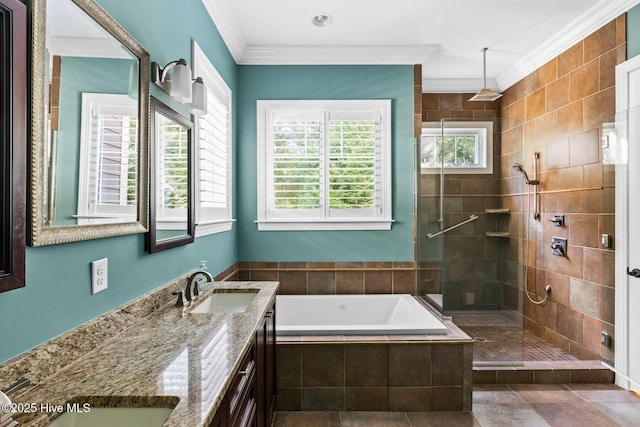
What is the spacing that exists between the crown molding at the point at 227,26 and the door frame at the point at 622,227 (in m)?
2.85

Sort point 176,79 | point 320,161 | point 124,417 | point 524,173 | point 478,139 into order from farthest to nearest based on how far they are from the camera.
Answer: point 320,161, point 524,173, point 478,139, point 176,79, point 124,417

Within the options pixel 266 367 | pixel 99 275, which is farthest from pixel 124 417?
pixel 266 367

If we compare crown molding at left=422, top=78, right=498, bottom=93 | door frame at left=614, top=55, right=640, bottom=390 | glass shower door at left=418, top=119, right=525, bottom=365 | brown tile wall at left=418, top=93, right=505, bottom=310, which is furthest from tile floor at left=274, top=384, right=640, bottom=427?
crown molding at left=422, top=78, right=498, bottom=93

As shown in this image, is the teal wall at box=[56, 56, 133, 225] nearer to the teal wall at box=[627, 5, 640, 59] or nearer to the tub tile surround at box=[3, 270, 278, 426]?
the tub tile surround at box=[3, 270, 278, 426]

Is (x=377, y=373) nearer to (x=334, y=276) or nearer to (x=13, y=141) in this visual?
(x=334, y=276)

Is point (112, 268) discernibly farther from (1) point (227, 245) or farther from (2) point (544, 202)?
(2) point (544, 202)

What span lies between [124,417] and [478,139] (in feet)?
10.0

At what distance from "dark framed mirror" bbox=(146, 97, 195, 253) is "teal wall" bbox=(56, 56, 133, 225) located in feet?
1.70

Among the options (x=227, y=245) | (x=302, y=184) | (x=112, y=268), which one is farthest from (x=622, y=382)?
(x=112, y=268)

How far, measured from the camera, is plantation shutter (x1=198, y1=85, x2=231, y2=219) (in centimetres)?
257

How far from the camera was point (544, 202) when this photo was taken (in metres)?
3.57

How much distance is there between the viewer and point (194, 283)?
2021 millimetres

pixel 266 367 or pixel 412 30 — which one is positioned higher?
pixel 412 30

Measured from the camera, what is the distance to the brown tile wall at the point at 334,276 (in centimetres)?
359
